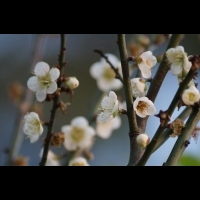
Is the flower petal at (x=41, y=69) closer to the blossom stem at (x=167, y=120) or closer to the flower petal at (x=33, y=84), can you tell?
the flower petal at (x=33, y=84)

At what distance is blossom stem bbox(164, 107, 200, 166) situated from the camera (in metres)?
1.21

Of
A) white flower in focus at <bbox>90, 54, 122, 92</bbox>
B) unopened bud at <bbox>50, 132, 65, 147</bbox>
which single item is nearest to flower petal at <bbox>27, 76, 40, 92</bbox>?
unopened bud at <bbox>50, 132, 65, 147</bbox>

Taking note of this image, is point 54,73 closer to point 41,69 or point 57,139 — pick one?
point 41,69

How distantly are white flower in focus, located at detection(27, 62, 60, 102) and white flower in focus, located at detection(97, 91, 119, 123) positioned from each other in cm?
16

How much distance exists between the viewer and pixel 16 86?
91.4 inches

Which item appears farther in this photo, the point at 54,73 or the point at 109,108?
the point at 54,73

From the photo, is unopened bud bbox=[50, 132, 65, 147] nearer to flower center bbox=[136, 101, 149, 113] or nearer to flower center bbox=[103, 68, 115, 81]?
flower center bbox=[136, 101, 149, 113]

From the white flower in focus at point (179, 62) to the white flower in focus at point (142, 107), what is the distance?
0.32ft

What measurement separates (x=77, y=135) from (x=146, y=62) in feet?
2.15

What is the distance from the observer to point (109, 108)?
4.28 feet

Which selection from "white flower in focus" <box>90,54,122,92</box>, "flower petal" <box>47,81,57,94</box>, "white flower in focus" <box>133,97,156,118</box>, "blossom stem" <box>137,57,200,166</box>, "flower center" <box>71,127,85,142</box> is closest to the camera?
"blossom stem" <box>137,57,200,166</box>

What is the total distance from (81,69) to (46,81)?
11.3 ft

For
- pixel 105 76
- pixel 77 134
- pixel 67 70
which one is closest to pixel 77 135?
pixel 77 134

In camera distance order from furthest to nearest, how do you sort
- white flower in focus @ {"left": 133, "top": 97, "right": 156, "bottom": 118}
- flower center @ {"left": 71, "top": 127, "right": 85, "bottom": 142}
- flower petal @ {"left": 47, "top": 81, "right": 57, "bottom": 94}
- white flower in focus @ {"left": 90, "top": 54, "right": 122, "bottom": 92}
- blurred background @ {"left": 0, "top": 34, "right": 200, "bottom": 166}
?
blurred background @ {"left": 0, "top": 34, "right": 200, "bottom": 166} → white flower in focus @ {"left": 90, "top": 54, "right": 122, "bottom": 92} → flower center @ {"left": 71, "top": 127, "right": 85, "bottom": 142} → flower petal @ {"left": 47, "top": 81, "right": 57, "bottom": 94} → white flower in focus @ {"left": 133, "top": 97, "right": 156, "bottom": 118}
